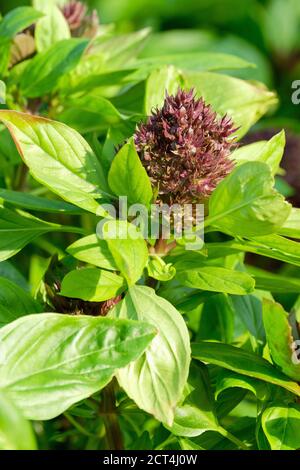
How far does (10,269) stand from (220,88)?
352mm

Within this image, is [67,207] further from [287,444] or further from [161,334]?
[287,444]

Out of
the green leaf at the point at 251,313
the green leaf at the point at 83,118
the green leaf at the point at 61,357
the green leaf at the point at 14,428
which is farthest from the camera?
the green leaf at the point at 83,118

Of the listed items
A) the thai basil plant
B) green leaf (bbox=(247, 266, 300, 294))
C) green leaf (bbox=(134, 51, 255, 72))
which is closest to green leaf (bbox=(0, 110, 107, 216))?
the thai basil plant

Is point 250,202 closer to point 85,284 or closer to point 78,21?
point 85,284

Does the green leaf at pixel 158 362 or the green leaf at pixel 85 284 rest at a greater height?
the green leaf at pixel 85 284

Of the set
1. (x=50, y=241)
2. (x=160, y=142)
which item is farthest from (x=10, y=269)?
(x=160, y=142)

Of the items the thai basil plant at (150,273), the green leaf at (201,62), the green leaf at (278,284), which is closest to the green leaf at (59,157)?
the thai basil plant at (150,273)

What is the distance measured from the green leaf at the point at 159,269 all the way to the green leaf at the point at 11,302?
13 centimetres

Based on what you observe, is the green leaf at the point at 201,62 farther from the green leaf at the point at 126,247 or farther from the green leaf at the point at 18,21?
the green leaf at the point at 126,247

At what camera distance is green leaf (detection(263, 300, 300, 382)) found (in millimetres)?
786

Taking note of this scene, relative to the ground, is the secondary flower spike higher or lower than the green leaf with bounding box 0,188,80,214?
higher

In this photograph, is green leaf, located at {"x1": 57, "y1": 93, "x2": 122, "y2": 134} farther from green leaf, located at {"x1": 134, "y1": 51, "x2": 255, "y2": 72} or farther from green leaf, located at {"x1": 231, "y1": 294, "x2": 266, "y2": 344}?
green leaf, located at {"x1": 231, "y1": 294, "x2": 266, "y2": 344}

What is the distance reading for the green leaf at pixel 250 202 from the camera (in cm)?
71

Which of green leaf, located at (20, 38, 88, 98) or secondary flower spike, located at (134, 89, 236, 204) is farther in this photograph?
green leaf, located at (20, 38, 88, 98)
